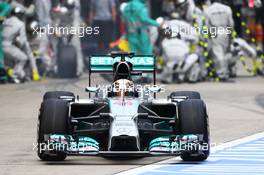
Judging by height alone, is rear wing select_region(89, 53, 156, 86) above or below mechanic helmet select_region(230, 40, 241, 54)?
below

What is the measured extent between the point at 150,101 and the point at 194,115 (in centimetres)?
92

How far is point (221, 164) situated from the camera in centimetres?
1428

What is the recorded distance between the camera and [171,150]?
1415 centimetres

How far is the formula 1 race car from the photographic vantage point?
14039 millimetres

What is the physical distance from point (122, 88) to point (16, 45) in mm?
15005

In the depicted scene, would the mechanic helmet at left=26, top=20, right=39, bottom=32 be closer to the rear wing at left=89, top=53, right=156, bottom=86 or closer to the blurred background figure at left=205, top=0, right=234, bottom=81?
the blurred background figure at left=205, top=0, right=234, bottom=81

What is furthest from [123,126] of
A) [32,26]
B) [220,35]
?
[32,26]

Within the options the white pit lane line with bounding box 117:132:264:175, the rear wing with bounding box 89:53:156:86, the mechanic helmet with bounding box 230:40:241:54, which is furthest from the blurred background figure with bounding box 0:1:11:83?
the white pit lane line with bounding box 117:132:264:175

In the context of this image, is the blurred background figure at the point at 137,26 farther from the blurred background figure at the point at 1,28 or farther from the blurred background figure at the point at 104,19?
the blurred background figure at the point at 104,19

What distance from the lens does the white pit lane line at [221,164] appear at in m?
13.6

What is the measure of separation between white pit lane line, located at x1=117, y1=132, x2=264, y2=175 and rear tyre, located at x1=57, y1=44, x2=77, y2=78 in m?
15.2

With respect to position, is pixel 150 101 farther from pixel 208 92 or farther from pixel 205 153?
pixel 208 92

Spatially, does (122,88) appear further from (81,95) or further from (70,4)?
(70,4)

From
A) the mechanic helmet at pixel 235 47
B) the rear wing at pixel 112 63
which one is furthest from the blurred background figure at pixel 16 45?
the rear wing at pixel 112 63
